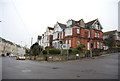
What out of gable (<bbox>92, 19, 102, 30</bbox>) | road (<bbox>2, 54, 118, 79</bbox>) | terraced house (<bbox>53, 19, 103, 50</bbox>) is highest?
gable (<bbox>92, 19, 102, 30</bbox>)

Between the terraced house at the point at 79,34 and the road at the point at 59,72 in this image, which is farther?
the terraced house at the point at 79,34

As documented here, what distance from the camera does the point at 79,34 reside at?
121ft

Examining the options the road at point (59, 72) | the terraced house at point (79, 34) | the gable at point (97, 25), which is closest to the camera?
the road at point (59, 72)

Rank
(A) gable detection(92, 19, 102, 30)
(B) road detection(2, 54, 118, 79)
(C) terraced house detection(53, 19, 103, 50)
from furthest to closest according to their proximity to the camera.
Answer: (A) gable detection(92, 19, 102, 30), (C) terraced house detection(53, 19, 103, 50), (B) road detection(2, 54, 118, 79)

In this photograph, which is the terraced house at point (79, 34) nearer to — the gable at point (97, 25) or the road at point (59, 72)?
the gable at point (97, 25)

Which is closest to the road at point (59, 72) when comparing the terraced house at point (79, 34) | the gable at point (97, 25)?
the terraced house at point (79, 34)

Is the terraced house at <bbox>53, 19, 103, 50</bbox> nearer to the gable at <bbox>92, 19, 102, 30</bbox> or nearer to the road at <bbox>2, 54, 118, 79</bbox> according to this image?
the gable at <bbox>92, 19, 102, 30</bbox>

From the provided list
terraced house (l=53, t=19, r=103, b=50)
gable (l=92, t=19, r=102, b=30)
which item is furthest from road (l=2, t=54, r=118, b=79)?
gable (l=92, t=19, r=102, b=30)

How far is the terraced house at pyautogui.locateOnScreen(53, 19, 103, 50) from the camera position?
3641cm

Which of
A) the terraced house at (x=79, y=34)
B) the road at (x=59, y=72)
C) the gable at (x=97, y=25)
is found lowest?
the road at (x=59, y=72)

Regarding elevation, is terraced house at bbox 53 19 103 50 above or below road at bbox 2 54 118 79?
above

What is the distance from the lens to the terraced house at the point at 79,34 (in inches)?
1433

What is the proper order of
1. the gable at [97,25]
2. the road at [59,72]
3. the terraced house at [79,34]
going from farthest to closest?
the gable at [97,25]
the terraced house at [79,34]
the road at [59,72]

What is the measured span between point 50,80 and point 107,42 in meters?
42.3
